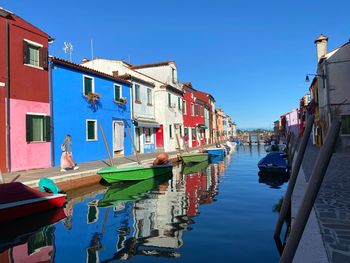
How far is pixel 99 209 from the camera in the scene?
10422 mm

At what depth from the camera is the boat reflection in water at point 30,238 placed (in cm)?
639

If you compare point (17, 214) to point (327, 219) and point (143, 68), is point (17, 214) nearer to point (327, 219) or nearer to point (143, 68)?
point (327, 219)

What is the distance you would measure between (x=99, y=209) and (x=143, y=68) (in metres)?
26.5

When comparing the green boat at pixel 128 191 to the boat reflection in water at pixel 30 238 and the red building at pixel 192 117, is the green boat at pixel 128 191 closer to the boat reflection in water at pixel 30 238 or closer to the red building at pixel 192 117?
the boat reflection in water at pixel 30 238

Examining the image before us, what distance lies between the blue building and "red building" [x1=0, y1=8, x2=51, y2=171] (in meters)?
0.84

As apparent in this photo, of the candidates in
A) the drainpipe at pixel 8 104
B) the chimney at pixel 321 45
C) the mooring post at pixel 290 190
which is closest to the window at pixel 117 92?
the drainpipe at pixel 8 104

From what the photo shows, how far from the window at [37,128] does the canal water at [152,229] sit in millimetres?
4292

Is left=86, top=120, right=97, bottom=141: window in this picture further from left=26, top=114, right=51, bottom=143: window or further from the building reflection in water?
the building reflection in water

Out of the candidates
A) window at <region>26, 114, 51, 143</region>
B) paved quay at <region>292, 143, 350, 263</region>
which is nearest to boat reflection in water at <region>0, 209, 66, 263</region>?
paved quay at <region>292, 143, 350, 263</region>

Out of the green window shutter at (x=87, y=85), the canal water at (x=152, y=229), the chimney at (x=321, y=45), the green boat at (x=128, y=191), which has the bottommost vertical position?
the canal water at (x=152, y=229)

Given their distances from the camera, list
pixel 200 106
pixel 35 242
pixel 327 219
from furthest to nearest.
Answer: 1. pixel 200 106
2. pixel 35 242
3. pixel 327 219

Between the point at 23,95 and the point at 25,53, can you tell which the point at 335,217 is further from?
the point at 25,53

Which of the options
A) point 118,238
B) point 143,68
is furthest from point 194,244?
point 143,68

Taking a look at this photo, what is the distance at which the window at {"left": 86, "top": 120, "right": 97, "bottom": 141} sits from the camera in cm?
2042
